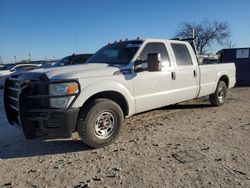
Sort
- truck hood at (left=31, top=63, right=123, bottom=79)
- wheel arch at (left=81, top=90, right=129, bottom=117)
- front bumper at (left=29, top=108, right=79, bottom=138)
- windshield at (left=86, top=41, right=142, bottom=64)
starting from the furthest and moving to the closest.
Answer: windshield at (left=86, top=41, right=142, bottom=64) → wheel arch at (left=81, top=90, right=129, bottom=117) → truck hood at (left=31, top=63, right=123, bottom=79) → front bumper at (left=29, top=108, right=79, bottom=138)

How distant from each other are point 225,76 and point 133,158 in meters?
5.29

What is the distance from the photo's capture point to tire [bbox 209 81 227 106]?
776 centimetres

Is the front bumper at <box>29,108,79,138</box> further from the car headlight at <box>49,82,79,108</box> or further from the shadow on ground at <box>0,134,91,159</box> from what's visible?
the shadow on ground at <box>0,134,91,159</box>

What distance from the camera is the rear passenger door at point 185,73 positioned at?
6094 mm

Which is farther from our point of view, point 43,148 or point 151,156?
point 43,148

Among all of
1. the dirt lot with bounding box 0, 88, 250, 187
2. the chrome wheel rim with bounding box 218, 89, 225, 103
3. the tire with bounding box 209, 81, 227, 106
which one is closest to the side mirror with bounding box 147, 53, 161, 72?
the dirt lot with bounding box 0, 88, 250, 187

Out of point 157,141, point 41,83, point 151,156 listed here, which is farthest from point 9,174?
point 157,141

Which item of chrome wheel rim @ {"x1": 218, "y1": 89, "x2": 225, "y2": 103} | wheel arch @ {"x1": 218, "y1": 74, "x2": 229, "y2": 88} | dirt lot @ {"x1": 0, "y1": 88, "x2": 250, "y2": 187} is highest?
wheel arch @ {"x1": 218, "y1": 74, "x2": 229, "y2": 88}

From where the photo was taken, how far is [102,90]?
448cm

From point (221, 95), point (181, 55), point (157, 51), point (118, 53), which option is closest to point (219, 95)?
point (221, 95)

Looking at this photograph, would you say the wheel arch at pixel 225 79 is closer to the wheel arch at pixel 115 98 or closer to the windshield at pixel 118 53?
the windshield at pixel 118 53

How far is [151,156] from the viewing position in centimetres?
407

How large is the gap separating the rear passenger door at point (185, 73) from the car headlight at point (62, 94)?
8.75 ft

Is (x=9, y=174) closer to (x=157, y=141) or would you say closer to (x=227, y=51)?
(x=157, y=141)
